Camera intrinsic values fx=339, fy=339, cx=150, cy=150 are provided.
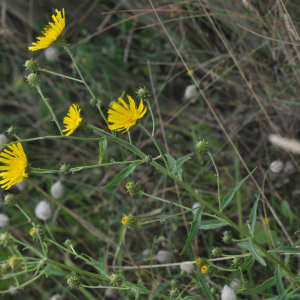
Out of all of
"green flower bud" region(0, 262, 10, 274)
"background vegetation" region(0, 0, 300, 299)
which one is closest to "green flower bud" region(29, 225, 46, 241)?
"green flower bud" region(0, 262, 10, 274)

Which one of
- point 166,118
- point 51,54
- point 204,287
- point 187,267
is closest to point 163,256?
point 187,267

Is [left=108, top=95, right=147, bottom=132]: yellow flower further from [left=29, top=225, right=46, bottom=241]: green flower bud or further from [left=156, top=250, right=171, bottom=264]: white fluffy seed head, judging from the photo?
[left=156, top=250, right=171, bottom=264]: white fluffy seed head

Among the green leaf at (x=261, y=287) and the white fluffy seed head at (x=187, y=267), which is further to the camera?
the white fluffy seed head at (x=187, y=267)

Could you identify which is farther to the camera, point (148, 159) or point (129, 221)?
point (129, 221)

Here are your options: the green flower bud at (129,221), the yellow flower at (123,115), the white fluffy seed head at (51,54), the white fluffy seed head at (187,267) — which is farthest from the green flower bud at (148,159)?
the white fluffy seed head at (51,54)

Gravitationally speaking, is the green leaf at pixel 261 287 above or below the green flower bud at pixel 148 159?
below

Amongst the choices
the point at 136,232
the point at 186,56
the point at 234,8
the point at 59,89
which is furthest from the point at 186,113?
the point at 59,89

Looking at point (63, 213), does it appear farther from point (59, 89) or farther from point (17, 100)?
point (17, 100)

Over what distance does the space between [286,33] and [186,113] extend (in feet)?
3.32

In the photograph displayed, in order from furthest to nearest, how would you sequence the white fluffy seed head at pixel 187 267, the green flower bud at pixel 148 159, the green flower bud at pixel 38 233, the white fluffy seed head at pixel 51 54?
1. the white fluffy seed head at pixel 51 54
2. the white fluffy seed head at pixel 187 267
3. the green flower bud at pixel 38 233
4. the green flower bud at pixel 148 159

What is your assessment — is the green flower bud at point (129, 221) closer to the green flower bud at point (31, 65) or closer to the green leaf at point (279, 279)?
the green leaf at point (279, 279)

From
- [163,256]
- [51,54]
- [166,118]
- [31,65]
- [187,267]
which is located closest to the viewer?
[31,65]

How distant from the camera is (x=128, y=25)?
310 cm

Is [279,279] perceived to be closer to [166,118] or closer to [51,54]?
[166,118]
